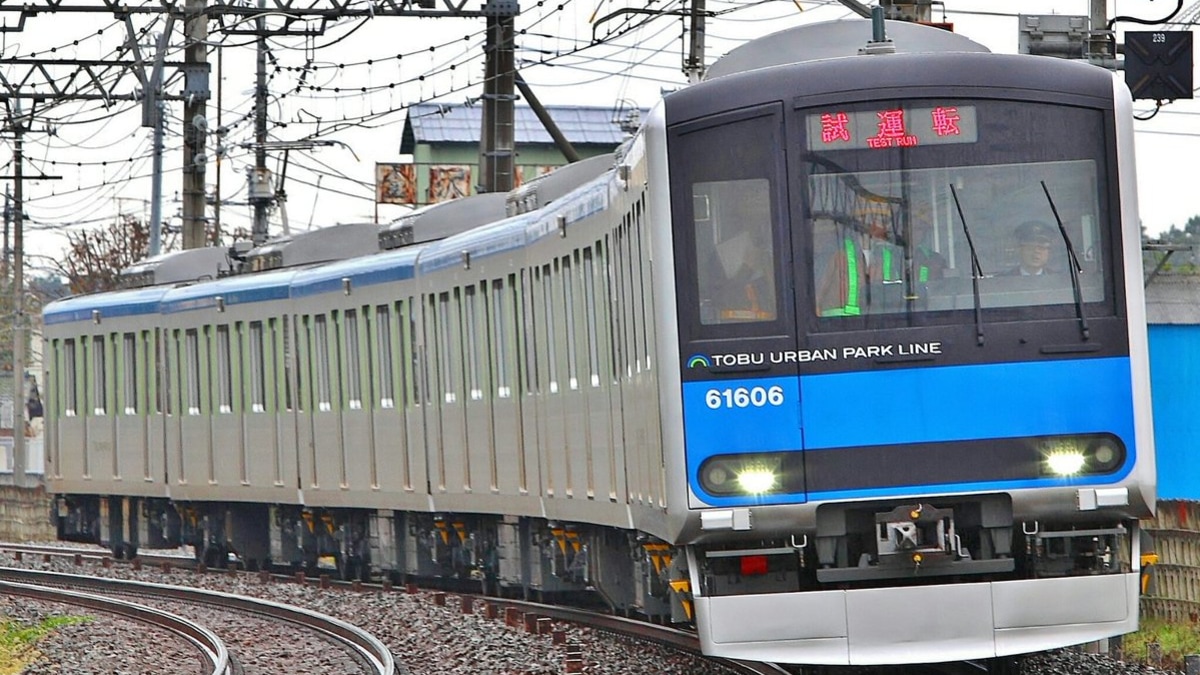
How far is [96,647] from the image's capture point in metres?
15.2

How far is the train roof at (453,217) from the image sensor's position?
1844 cm

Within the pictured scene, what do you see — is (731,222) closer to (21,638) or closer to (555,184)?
(555,184)

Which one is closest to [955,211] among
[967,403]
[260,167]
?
[967,403]

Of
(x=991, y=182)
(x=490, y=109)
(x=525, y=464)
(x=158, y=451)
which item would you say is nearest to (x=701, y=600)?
(x=991, y=182)

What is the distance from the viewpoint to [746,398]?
9234 millimetres

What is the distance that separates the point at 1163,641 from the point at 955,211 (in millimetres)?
4429

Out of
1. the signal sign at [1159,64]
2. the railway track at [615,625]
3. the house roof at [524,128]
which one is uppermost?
the house roof at [524,128]

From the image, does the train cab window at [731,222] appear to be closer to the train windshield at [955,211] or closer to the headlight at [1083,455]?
the train windshield at [955,211]

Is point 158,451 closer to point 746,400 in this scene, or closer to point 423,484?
point 423,484

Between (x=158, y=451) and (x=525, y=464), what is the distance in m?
9.14

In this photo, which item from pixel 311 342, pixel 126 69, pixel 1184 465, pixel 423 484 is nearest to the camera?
pixel 1184 465

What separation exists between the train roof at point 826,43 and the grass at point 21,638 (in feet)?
19.9

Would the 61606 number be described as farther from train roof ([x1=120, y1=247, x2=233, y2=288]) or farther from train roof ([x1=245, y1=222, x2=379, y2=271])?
train roof ([x1=120, y1=247, x2=233, y2=288])

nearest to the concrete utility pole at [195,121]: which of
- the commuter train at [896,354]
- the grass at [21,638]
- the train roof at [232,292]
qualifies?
the train roof at [232,292]
